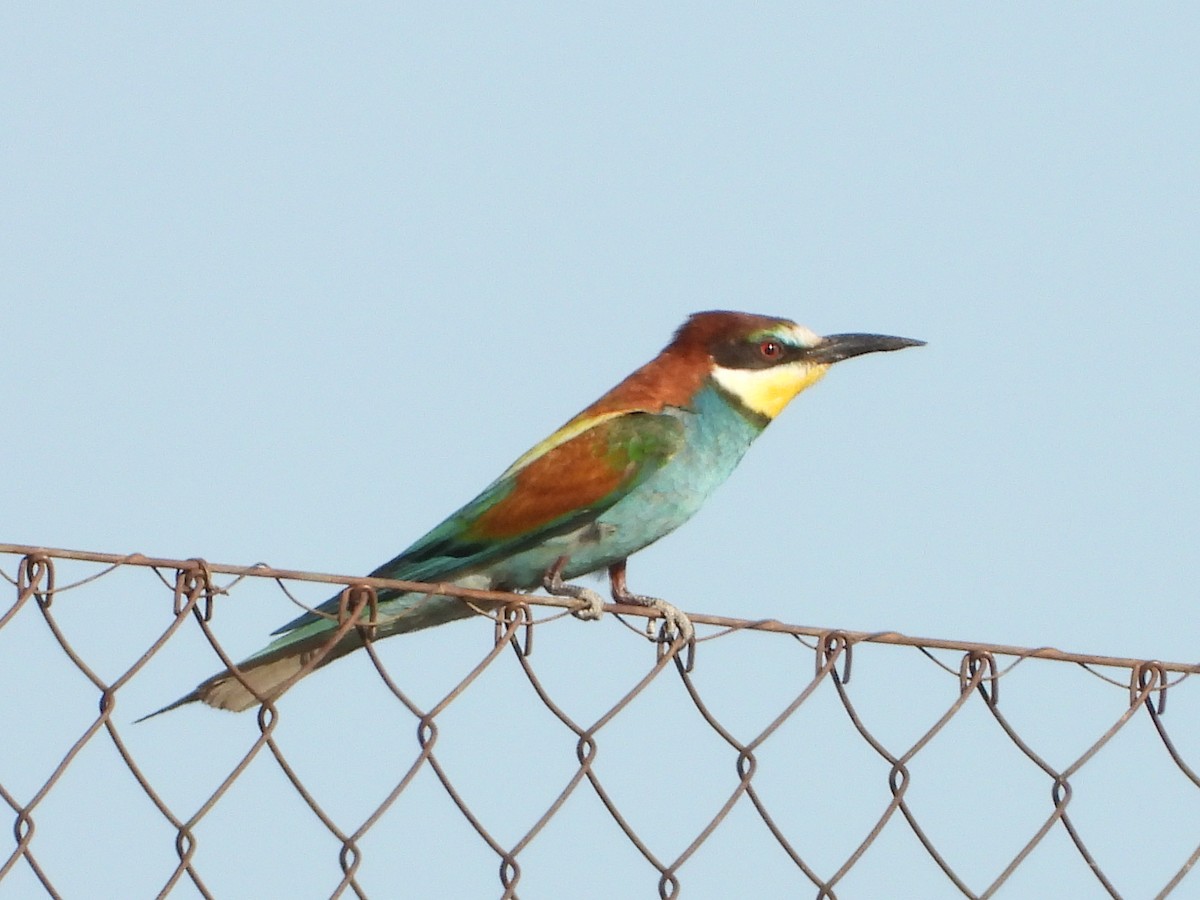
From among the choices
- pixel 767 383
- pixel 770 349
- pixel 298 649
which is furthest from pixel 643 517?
pixel 298 649

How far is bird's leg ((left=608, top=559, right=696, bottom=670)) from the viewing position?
3.89 metres

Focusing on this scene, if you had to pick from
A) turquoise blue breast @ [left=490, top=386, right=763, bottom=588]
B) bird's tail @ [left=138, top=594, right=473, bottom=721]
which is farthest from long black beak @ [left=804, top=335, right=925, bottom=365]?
bird's tail @ [left=138, top=594, right=473, bottom=721]

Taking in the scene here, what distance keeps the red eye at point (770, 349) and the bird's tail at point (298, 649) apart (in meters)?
1.49

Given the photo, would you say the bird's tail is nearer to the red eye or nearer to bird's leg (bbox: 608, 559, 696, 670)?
A: bird's leg (bbox: 608, 559, 696, 670)

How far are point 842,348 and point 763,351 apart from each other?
25cm

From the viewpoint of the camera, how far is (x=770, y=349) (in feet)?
19.3

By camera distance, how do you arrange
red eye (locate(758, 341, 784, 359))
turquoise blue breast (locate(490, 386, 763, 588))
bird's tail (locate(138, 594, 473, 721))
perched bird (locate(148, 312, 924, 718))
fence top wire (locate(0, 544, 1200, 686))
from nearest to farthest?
fence top wire (locate(0, 544, 1200, 686)) < bird's tail (locate(138, 594, 473, 721)) < perched bird (locate(148, 312, 924, 718)) < turquoise blue breast (locate(490, 386, 763, 588)) < red eye (locate(758, 341, 784, 359))

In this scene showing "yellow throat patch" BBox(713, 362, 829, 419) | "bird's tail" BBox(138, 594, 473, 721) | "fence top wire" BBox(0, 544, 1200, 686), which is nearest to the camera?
"fence top wire" BBox(0, 544, 1200, 686)

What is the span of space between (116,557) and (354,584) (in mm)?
400

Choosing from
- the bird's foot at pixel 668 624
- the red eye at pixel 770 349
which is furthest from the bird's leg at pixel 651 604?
the red eye at pixel 770 349

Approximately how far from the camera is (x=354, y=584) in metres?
2.66

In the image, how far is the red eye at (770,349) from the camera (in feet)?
19.2

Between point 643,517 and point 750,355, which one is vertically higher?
point 750,355

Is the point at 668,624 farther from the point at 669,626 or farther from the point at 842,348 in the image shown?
the point at 842,348
